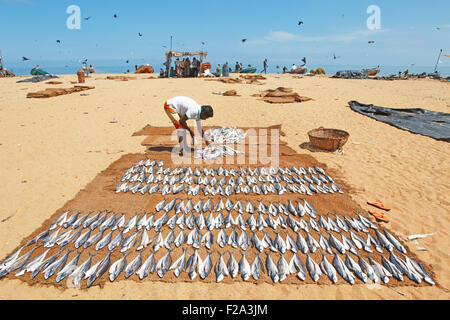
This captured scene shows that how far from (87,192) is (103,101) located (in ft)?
Result: 38.7

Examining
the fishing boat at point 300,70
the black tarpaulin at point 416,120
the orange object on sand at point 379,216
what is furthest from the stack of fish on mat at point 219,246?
the fishing boat at point 300,70

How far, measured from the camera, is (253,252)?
367 centimetres

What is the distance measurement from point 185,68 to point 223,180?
26521 mm

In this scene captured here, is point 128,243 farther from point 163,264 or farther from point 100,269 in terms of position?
point 163,264

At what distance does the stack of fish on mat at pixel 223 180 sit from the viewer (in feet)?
17.5

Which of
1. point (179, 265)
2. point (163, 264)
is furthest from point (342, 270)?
point (163, 264)


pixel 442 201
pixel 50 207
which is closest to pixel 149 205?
pixel 50 207

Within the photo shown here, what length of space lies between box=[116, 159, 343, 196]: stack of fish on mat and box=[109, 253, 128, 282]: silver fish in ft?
6.37

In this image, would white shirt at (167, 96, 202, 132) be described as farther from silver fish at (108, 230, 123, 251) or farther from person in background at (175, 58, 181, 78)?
person in background at (175, 58, 181, 78)

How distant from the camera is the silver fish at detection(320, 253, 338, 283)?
3.20 meters

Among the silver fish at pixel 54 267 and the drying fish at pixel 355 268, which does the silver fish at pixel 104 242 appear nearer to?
the silver fish at pixel 54 267

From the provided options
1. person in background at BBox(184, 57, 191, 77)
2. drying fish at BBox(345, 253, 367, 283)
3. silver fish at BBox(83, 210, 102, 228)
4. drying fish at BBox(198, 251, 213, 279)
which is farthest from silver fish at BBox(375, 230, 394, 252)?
person in background at BBox(184, 57, 191, 77)

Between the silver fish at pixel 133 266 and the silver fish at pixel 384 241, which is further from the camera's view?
the silver fish at pixel 384 241
